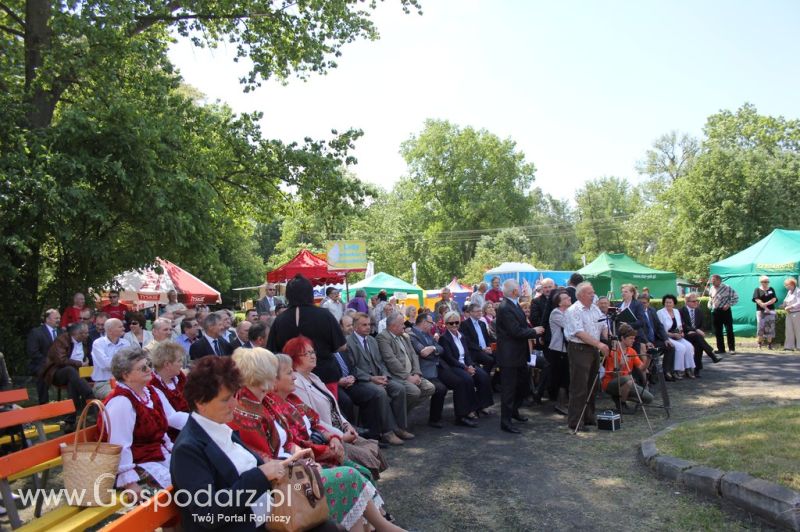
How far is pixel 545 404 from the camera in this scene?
965cm

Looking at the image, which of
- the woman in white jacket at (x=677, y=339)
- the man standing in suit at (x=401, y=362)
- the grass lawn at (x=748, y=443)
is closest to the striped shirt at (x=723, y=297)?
the woman in white jacket at (x=677, y=339)

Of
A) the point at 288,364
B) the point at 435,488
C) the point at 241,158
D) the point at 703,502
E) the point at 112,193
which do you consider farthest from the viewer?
the point at 241,158

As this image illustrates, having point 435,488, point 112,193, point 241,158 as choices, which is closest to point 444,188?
point 241,158

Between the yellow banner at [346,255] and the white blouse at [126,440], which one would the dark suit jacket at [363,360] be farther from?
the yellow banner at [346,255]

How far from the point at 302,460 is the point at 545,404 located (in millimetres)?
7059

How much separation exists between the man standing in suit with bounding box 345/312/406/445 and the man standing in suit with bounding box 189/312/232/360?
5.45 feet

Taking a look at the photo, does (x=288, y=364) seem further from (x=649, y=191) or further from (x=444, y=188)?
(x=649, y=191)

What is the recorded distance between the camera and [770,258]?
58.5ft

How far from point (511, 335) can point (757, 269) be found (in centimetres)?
1374

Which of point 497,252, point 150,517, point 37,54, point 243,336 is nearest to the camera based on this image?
point 150,517

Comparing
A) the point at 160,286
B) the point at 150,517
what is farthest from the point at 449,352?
the point at 160,286

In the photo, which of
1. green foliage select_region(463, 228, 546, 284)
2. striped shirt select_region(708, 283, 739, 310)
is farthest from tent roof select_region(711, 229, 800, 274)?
green foliage select_region(463, 228, 546, 284)

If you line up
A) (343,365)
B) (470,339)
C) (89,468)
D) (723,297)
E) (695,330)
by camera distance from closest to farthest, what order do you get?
(89,468) → (343,365) → (470,339) → (695,330) → (723,297)

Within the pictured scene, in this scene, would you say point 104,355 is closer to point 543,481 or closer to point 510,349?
point 510,349
